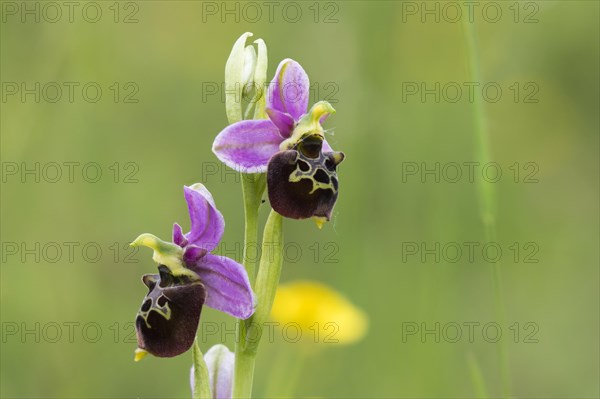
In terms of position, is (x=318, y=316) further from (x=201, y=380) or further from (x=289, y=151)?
(x=289, y=151)

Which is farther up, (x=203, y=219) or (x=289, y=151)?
(x=289, y=151)

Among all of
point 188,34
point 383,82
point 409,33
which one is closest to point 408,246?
point 383,82

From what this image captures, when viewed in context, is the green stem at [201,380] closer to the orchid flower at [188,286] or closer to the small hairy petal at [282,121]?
the orchid flower at [188,286]

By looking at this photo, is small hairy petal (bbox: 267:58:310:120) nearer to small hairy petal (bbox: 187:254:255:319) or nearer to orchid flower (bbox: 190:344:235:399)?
small hairy petal (bbox: 187:254:255:319)

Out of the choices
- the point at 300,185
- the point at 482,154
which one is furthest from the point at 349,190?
the point at 300,185

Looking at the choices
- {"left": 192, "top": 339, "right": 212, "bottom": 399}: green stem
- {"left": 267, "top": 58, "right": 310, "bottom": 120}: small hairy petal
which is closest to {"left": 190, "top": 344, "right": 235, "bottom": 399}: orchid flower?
{"left": 192, "top": 339, "right": 212, "bottom": 399}: green stem

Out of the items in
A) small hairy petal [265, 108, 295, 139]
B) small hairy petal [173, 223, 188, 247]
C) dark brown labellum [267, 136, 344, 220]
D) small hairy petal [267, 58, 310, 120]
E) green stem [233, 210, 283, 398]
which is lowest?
green stem [233, 210, 283, 398]
